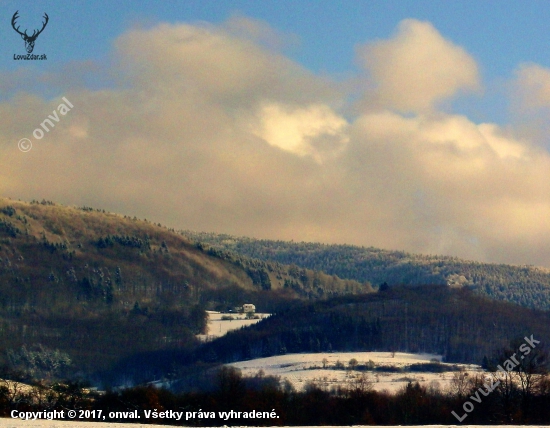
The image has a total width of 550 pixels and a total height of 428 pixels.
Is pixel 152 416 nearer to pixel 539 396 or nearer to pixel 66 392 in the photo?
pixel 66 392

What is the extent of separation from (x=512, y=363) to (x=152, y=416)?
6332cm

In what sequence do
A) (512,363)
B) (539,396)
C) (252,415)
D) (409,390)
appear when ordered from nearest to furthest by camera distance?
(252,415)
(539,396)
(512,363)
(409,390)

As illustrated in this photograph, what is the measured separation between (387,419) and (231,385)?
29695 mm

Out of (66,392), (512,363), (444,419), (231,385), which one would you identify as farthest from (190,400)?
(512,363)

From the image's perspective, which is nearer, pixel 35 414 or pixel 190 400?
pixel 35 414

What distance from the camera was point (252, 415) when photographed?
5256 inches

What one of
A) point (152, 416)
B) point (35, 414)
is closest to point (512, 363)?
point (152, 416)

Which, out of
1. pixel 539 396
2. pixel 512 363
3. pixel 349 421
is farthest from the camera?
pixel 512 363

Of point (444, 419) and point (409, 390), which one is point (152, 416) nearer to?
point (444, 419)

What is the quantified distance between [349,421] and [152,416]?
101 feet

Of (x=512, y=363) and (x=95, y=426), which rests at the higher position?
(x=512, y=363)

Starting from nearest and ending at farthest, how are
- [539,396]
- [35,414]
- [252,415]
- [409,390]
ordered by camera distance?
1. [35,414]
2. [252,415]
3. [539,396]
4. [409,390]

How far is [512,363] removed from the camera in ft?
547

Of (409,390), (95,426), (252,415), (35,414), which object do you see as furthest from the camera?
(409,390)
